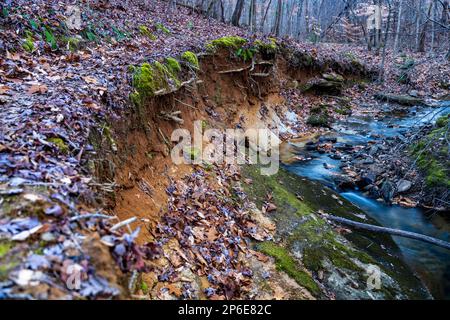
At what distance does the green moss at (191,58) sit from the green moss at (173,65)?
2.18 ft

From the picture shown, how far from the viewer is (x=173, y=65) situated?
7836 millimetres

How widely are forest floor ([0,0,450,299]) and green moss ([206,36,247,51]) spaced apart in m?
0.61

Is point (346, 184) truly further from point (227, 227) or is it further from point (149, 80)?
point (149, 80)

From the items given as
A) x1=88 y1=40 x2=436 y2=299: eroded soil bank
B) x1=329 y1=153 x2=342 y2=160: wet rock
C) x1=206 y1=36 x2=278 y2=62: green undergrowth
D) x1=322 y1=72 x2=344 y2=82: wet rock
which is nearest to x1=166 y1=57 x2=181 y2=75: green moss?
x1=88 y1=40 x2=436 y2=299: eroded soil bank

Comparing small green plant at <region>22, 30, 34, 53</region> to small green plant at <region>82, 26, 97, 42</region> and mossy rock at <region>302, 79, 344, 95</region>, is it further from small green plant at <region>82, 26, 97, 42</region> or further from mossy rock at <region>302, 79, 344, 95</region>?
mossy rock at <region>302, 79, 344, 95</region>

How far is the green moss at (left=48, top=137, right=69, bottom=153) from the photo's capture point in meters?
3.67

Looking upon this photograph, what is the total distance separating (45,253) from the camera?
90.0 inches

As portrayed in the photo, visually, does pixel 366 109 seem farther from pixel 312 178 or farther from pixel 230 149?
pixel 230 149

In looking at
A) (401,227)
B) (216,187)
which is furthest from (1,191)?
(401,227)

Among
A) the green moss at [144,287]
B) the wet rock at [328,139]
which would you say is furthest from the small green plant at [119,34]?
the wet rock at [328,139]

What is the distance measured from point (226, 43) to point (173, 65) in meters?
3.76

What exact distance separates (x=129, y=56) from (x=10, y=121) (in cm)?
415

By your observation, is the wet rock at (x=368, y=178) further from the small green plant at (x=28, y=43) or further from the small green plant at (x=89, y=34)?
the small green plant at (x=28, y=43)

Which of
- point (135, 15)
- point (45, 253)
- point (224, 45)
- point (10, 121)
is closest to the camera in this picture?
point (45, 253)
